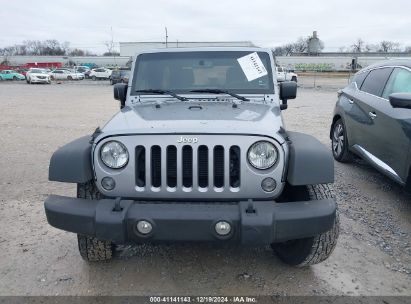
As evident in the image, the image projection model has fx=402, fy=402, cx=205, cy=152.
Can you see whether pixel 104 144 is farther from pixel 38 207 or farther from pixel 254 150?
pixel 38 207

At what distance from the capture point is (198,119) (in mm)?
2988

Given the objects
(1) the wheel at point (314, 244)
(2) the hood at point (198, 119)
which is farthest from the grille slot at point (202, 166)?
(1) the wheel at point (314, 244)

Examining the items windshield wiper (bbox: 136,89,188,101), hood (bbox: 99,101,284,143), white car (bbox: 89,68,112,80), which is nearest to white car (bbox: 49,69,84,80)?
white car (bbox: 89,68,112,80)

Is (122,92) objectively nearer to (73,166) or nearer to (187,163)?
(73,166)

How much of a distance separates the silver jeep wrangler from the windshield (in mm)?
960

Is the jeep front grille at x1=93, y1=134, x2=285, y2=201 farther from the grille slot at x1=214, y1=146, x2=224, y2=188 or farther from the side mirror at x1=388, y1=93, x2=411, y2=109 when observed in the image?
the side mirror at x1=388, y1=93, x2=411, y2=109

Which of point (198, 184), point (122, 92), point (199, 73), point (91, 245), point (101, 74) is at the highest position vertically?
point (199, 73)

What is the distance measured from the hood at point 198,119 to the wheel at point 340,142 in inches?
117

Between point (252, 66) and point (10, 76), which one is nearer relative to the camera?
point (252, 66)

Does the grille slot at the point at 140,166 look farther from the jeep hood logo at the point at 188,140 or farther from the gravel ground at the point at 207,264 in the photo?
the gravel ground at the point at 207,264

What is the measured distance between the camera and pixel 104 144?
285 centimetres

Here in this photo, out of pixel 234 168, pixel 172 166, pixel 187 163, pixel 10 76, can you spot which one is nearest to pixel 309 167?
pixel 234 168

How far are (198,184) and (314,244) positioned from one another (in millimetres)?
1041

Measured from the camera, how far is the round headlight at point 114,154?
2.81m
